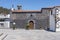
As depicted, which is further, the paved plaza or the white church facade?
the white church facade

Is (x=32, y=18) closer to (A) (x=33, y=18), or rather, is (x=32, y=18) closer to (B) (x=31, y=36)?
(A) (x=33, y=18)

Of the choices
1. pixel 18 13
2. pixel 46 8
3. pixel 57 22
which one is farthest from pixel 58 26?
pixel 18 13

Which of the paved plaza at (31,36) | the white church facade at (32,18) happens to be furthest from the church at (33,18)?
the paved plaza at (31,36)

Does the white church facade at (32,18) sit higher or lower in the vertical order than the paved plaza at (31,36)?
higher

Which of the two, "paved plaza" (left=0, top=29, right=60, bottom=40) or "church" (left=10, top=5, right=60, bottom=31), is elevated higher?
"church" (left=10, top=5, right=60, bottom=31)

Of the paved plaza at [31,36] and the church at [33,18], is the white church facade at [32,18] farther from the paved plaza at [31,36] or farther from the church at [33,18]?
the paved plaza at [31,36]

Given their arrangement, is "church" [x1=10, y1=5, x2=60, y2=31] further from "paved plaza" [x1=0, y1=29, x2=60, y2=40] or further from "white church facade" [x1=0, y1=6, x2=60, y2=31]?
"paved plaza" [x1=0, y1=29, x2=60, y2=40]

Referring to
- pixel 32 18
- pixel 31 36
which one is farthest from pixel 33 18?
pixel 31 36

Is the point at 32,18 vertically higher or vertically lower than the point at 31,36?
higher

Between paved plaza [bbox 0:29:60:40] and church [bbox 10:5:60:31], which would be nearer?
paved plaza [bbox 0:29:60:40]

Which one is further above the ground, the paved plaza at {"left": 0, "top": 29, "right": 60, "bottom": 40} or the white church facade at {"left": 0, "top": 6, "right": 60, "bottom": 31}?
the white church facade at {"left": 0, "top": 6, "right": 60, "bottom": 31}

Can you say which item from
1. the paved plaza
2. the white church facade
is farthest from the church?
the paved plaza

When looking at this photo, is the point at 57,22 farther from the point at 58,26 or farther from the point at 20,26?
the point at 20,26

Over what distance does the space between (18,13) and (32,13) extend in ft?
11.1
